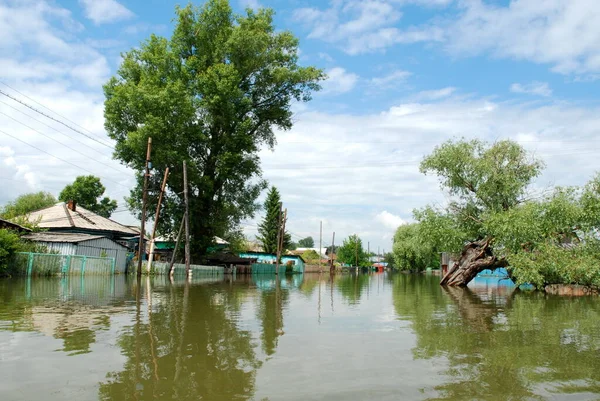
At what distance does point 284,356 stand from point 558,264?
19939mm

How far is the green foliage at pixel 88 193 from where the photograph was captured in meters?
68.4

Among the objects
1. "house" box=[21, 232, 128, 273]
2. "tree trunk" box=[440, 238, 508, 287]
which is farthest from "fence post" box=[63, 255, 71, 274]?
"tree trunk" box=[440, 238, 508, 287]

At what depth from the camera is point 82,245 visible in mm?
30062

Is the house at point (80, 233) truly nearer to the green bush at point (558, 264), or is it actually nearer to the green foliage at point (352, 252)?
the green bush at point (558, 264)

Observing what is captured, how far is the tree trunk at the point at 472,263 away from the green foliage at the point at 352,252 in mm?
78453

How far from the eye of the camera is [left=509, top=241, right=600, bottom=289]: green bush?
70.4ft

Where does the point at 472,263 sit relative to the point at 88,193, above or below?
below

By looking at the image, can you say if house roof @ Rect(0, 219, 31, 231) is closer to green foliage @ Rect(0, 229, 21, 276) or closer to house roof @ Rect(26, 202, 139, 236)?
green foliage @ Rect(0, 229, 21, 276)

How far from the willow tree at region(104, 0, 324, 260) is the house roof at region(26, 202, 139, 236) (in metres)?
4.16

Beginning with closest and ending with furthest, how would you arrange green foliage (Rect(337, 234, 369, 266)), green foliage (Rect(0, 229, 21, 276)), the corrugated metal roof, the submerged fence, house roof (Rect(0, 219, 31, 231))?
green foliage (Rect(0, 229, 21, 276)) → the submerged fence → house roof (Rect(0, 219, 31, 231)) → the corrugated metal roof → green foliage (Rect(337, 234, 369, 266))

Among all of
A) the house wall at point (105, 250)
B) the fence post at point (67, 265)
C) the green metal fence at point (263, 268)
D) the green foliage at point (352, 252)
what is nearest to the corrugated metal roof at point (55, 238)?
the house wall at point (105, 250)

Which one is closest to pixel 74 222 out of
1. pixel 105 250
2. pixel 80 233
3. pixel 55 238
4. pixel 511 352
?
pixel 80 233

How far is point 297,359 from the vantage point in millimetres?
6547

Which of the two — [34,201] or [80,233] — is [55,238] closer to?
[80,233]
